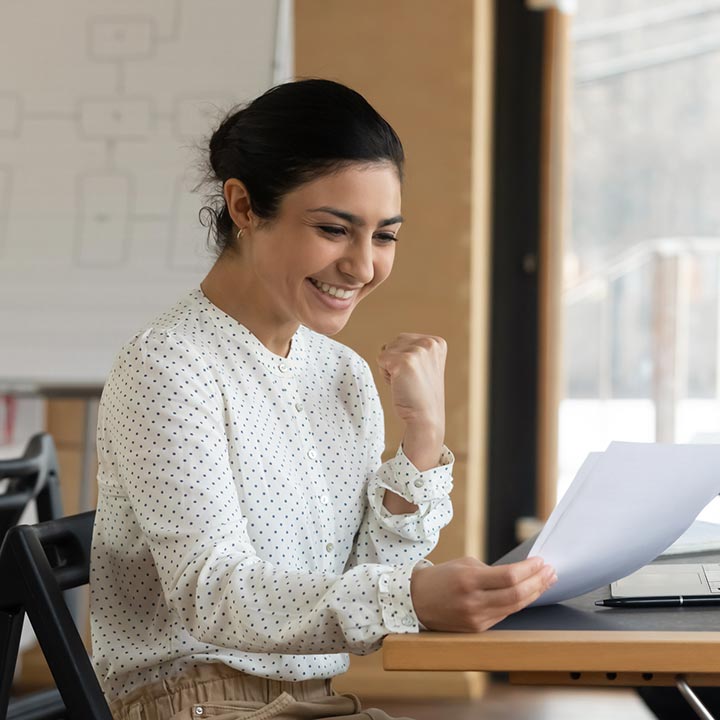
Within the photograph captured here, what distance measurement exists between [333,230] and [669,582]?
19.3 inches

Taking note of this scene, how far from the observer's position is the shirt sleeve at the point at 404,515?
1342mm

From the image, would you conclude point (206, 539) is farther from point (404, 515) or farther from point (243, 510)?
point (404, 515)

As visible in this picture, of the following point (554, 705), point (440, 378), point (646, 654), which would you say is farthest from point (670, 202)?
point (646, 654)

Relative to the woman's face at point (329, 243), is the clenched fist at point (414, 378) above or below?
below

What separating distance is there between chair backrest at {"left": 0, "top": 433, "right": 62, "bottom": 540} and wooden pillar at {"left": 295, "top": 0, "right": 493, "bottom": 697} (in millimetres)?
1226

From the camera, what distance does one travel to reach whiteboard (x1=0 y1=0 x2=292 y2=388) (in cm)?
263

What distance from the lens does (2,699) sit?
45.2 inches

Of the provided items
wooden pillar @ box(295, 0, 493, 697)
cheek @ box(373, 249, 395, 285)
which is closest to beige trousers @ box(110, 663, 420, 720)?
cheek @ box(373, 249, 395, 285)

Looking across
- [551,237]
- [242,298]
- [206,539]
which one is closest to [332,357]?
[242,298]

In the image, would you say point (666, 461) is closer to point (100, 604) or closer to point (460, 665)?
point (460, 665)

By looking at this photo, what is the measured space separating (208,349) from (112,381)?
0.39ft

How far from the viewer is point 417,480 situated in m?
1.34

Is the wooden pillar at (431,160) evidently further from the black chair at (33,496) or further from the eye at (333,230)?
the eye at (333,230)

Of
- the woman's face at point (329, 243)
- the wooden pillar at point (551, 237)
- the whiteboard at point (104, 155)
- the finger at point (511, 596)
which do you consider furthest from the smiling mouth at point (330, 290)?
the wooden pillar at point (551, 237)
